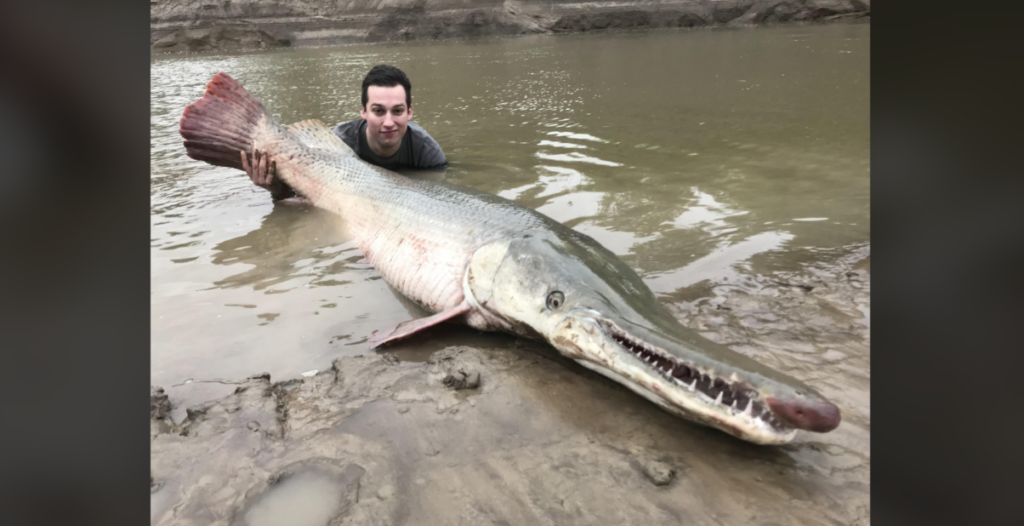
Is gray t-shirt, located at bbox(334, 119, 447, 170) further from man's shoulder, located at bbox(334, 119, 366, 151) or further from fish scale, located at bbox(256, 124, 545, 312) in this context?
fish scale, located at bbox(256, 124, 545, 312)

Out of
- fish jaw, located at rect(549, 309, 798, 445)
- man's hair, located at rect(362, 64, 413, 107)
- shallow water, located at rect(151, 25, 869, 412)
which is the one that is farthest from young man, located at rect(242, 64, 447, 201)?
fish jaw, located at rect(549, 309, 798, 445)

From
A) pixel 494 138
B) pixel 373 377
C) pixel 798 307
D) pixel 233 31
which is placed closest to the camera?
pixel 373 377

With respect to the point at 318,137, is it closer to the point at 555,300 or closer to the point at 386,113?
the point at 386,113

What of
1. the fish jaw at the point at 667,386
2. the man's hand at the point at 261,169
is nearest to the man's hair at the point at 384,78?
the man's hand at the point at 261,169

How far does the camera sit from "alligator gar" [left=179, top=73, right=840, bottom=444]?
155cm

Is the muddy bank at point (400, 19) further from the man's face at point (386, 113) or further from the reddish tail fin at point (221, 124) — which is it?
the reddish tail fin at point (221, 124)

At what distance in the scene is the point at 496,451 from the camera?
5.51ft

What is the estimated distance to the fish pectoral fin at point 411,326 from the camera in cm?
238

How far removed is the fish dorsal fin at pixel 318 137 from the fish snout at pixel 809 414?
11.9 feet

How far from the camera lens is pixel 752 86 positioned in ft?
27.5

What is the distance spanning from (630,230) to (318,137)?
2490 mm
